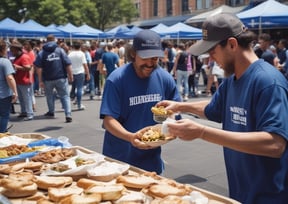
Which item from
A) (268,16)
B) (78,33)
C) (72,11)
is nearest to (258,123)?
(268,16)

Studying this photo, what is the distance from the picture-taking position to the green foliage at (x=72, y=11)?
39.4m

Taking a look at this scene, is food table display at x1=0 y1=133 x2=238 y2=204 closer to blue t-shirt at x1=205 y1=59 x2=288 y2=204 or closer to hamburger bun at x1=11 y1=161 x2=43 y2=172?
hamburger bun at x1=11 y1=161 x2=43 y2=172

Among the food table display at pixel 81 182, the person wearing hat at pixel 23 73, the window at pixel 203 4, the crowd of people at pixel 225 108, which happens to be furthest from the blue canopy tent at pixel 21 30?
the window at pixel 203 4

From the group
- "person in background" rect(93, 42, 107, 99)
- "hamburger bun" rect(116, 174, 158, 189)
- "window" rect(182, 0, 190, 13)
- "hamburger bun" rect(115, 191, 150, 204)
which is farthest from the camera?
"window" rect(182, 0, 190, 13)

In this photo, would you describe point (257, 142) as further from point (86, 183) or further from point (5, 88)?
point (5, 88)

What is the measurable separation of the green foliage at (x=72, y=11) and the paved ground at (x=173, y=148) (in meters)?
30.1

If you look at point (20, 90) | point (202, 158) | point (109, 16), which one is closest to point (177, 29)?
point (20, 90)

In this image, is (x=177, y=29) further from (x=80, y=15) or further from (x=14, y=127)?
(x=80, y=15)

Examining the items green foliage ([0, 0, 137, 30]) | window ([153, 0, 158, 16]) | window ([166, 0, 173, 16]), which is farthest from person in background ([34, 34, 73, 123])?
window ([153, 0, 158, 16])

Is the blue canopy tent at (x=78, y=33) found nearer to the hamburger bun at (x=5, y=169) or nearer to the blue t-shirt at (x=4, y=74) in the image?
the blue t-shirt at (x=4, y=74)

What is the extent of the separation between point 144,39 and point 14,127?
695 cm

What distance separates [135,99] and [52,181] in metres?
0.98

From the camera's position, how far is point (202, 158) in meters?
6.41

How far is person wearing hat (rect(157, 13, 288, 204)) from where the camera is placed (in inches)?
78.4
